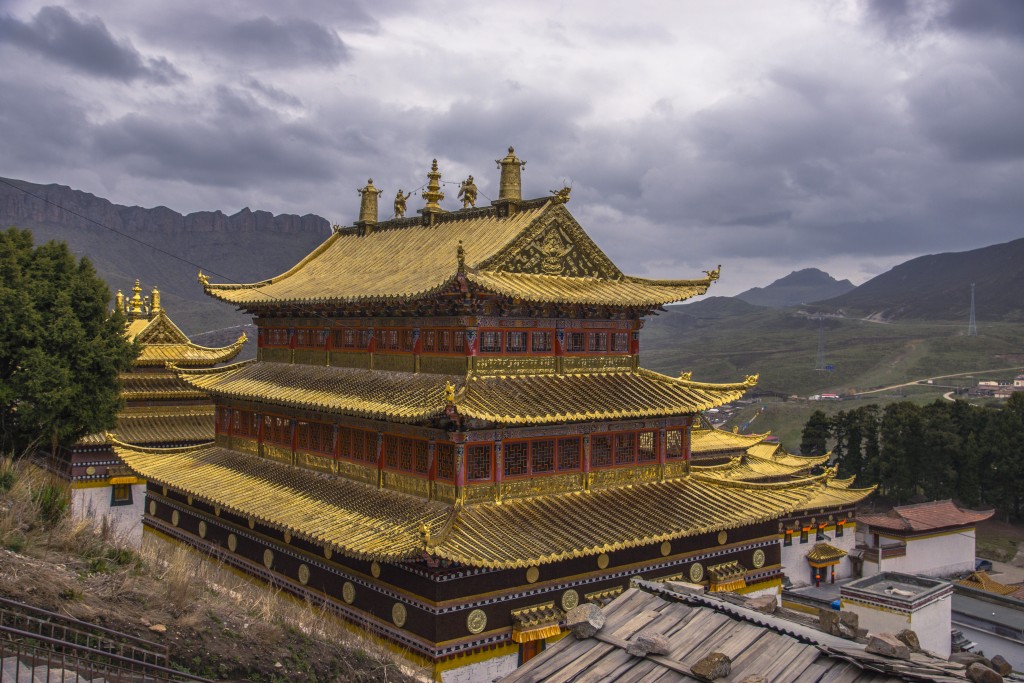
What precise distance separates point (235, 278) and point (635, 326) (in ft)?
436

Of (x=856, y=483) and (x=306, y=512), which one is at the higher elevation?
(x=306, y=512)

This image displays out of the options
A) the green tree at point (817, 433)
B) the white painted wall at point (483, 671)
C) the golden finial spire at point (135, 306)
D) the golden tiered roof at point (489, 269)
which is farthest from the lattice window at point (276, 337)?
the green tree at point (817, 433)

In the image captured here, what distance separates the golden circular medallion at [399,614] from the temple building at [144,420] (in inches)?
738

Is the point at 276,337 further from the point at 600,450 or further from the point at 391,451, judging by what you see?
the point at 600,450

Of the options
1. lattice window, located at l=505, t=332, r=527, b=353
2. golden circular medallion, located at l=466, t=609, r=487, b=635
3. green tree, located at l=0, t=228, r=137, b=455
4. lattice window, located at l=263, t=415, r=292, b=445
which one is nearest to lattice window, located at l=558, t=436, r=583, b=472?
lattice window, located at l=505, t=332, r=527, b=353

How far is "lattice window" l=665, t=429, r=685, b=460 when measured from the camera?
24.2 m

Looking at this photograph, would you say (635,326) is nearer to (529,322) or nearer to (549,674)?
(529,322)

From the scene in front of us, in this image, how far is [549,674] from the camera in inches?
430

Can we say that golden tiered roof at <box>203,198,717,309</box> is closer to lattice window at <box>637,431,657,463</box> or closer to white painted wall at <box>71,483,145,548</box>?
lattice window at <box>637,431,657,463</box>

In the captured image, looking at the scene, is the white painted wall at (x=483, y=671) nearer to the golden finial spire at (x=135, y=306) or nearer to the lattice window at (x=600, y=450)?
the lattice window at (x=600, y=450)

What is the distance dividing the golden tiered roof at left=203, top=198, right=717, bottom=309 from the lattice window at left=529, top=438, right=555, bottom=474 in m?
3.70

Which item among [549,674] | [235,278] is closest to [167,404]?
[549,674]

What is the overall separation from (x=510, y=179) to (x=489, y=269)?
4.72 m

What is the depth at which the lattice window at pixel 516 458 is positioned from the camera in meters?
20.4
